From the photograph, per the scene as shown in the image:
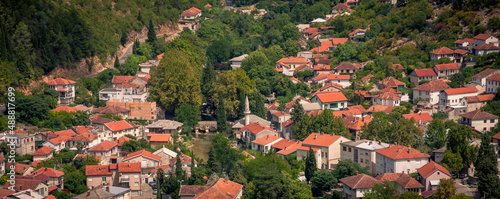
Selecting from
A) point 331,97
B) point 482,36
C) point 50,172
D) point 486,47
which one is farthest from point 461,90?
point 50,172

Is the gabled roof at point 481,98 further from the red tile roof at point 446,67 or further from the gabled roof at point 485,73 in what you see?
the red tile roof at point 446,67

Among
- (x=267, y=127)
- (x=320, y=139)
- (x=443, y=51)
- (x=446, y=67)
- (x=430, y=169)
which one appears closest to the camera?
(x=430, y=169)

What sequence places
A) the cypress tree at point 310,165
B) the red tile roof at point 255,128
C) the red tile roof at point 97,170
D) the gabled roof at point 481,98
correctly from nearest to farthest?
the cypress tree at point 310,165 → the red tile roof at point 97,170 → the red tile roof at point 255,128 → the gabled roof at point 481,98

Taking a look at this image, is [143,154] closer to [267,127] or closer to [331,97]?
[267,127]

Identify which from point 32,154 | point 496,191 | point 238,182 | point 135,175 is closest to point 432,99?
point 496,191

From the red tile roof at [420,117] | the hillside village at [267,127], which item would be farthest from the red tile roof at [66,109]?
the red tile roof at [420,117]

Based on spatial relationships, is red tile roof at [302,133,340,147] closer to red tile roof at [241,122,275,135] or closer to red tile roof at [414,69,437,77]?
red tile roof at [241,122,275,135]
